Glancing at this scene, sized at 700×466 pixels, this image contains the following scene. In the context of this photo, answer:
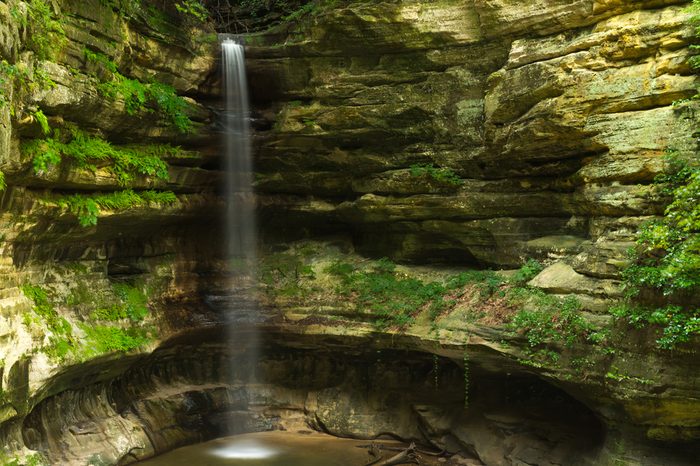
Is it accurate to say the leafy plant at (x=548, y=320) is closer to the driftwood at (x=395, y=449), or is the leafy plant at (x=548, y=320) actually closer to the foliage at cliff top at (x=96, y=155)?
the driftwood at (x=395, y=449)

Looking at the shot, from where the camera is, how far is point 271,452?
13922 millimetres

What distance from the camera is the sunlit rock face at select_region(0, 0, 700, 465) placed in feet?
33.9

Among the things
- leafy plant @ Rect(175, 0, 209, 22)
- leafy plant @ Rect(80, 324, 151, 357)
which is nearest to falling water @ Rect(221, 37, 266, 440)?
leafy plant @ Rect(175, 0, 209, 22)

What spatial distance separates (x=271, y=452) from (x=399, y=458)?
306 cm

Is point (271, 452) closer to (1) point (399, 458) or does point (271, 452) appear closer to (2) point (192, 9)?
(1) point (399, 458)

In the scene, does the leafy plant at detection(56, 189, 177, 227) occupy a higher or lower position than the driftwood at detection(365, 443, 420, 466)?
higher

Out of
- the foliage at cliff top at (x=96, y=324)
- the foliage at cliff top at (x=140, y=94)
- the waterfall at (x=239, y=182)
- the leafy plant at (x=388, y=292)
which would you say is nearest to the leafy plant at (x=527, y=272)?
the leafy plant at (x=388, y=292)

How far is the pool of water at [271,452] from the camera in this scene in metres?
13.1

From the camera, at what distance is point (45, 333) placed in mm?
11195

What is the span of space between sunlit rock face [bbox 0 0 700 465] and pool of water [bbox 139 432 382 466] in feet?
1.56

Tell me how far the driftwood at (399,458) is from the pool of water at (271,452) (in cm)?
21

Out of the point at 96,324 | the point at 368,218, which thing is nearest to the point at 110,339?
the point at 96,324

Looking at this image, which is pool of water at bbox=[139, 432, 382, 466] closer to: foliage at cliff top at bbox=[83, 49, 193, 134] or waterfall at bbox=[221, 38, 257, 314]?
waterfall at bbox=[221, 38, 257, 314]

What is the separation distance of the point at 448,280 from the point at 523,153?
370 centimetres
